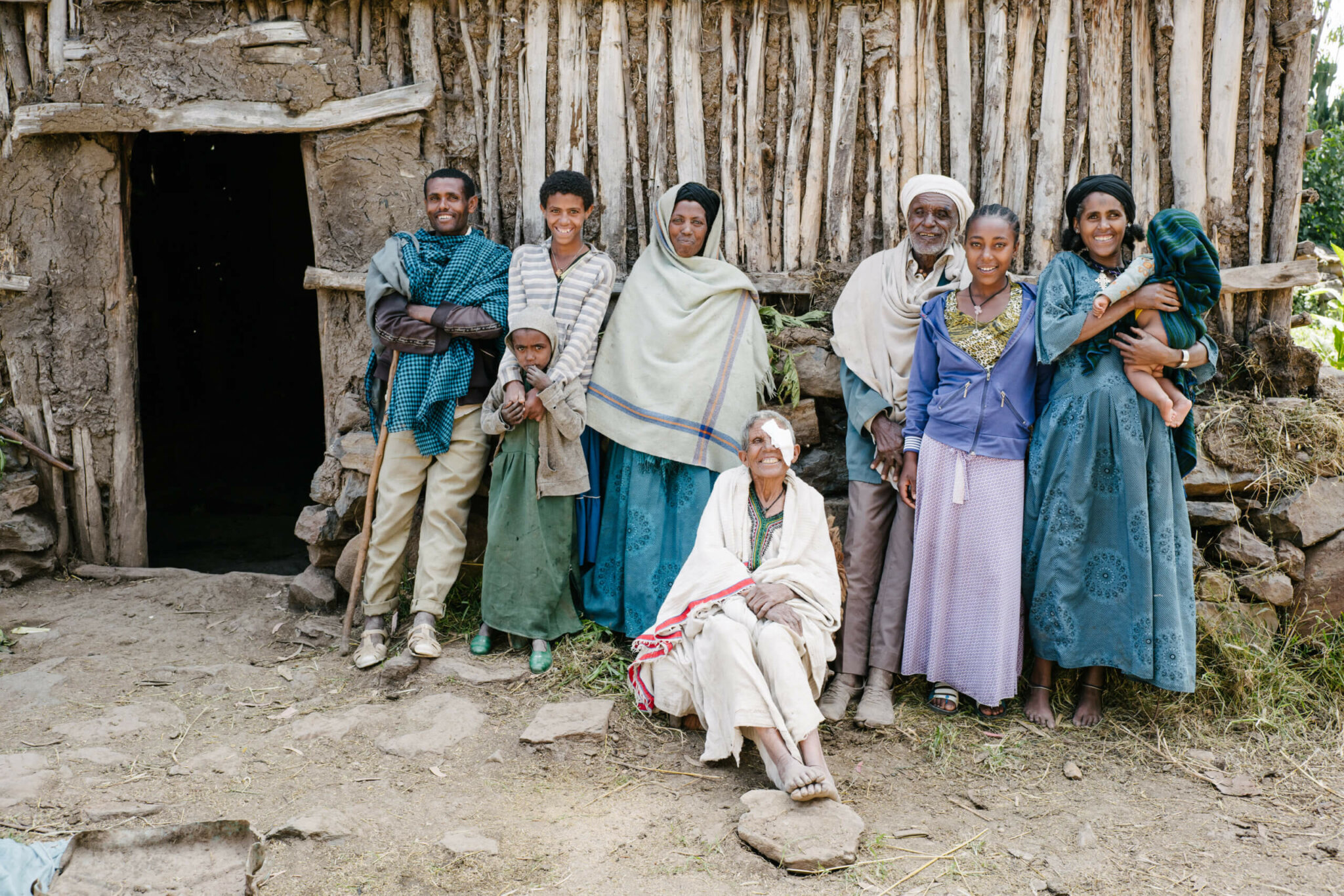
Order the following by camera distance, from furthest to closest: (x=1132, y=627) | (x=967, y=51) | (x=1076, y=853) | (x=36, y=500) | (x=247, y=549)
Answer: (x=247, y=549) → (x=36, y=500) → (x=967, y=51) → (x=1132, y=627) → (x=1076, y=853)

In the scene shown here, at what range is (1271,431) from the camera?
400 centimetres

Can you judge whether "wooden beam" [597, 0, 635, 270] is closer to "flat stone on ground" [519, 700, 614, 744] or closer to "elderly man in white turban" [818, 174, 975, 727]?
"elderly man in white turban" [818, 174, 975, 727]

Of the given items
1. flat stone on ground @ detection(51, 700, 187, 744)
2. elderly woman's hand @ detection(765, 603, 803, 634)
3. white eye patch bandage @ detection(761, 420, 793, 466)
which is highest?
white eye patch bandage @ detection(761, 420, 793, 466)

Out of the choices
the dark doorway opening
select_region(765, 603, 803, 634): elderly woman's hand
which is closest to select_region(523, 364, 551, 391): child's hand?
select_region(765, 603, 803, 634): elderly woman's hand

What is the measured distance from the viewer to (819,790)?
2822 mm

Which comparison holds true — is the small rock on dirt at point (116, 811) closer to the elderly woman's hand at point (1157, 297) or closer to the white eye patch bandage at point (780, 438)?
the white eye patch bandage at point (780, 438)

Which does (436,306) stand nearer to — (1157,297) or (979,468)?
(979,468)

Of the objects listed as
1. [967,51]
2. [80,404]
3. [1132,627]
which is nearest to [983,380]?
[1132,627]

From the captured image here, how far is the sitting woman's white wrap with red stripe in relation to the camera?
3076mm

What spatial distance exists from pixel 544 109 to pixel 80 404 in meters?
2.62

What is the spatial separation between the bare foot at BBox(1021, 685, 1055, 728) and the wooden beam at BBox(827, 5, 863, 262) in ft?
6.44

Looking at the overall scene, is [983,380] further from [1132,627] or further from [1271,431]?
[1271,431]

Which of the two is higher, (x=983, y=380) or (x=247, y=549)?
(x=983, y=380)

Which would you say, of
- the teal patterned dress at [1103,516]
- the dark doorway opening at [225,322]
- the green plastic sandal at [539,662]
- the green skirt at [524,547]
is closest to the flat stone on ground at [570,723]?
the green plastic sandal at [539,662]
